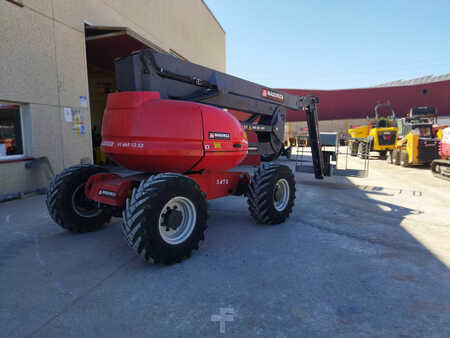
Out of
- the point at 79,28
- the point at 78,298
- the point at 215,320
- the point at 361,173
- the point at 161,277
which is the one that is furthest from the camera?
the point at 79,28

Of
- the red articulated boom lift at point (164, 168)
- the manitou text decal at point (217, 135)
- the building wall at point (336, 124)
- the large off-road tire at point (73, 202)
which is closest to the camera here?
the red articulated boom lift at point (164, 168)

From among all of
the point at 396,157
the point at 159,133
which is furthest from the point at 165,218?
the point at 396,157

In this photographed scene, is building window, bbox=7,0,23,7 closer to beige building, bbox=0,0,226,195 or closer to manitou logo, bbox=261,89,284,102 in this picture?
beige building, bbox=0,0,226,195

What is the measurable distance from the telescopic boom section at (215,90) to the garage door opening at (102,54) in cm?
448

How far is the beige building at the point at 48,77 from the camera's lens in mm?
6449

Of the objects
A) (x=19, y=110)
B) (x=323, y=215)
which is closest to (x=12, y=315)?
(x=323, y=215)

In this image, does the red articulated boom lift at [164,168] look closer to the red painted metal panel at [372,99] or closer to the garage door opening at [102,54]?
the garage door opening at [102,54]

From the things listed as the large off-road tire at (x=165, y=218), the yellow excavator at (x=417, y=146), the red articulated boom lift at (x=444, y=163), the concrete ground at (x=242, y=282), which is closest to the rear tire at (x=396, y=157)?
the yellow excavator at (x=417, y=146)

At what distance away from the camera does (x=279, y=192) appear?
487 centimetres

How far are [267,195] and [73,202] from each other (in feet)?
8.99

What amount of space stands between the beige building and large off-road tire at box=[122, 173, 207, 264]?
199 inches

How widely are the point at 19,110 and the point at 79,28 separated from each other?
2864mm

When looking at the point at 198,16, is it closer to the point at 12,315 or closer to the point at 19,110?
the point at 19,110

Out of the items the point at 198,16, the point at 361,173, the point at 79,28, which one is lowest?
the point at 361,173
